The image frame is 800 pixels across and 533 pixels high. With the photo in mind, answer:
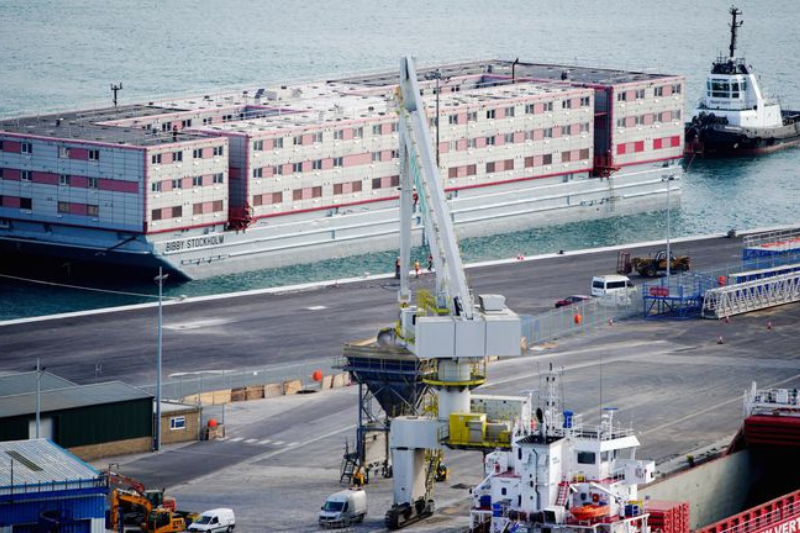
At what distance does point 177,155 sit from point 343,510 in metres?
57.9

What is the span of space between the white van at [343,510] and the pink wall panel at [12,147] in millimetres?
61522

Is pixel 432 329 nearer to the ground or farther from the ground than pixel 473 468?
farther from the ground

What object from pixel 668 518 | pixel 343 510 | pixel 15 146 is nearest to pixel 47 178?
pixel 15 146

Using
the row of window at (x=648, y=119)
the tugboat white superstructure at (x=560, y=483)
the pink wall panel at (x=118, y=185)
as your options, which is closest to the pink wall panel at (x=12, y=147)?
the pink wall panel at (x=118, y=185)

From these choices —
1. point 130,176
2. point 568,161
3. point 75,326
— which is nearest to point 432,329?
point 75,326

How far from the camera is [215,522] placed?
80.1m

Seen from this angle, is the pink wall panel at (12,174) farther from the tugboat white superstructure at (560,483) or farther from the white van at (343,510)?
the tugboat white superstructure at (560,483)

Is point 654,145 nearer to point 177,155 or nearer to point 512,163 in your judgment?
point 512,163

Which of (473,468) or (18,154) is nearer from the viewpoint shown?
(473,468)

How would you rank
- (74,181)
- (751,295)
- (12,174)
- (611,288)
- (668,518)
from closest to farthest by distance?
1. (668,518)
2. (751,295)
3. (611,288)
4. (74,181)
5. (12,174)

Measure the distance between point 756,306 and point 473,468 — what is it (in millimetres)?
37363

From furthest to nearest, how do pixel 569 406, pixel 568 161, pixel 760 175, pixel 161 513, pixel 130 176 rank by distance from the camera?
pixel 760 175
pixel 568 161
pixel 130 176
pixel 569 406
pixel 161 513

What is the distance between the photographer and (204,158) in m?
139

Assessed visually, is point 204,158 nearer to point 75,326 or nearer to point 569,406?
point 75,326
